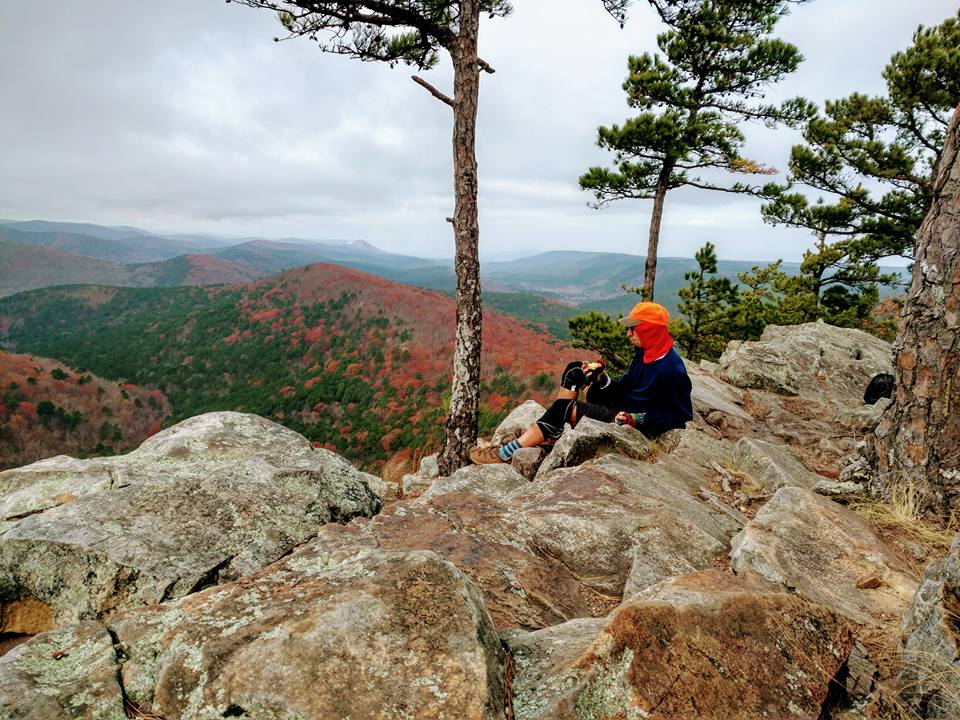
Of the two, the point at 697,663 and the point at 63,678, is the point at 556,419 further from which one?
the point at 63,678

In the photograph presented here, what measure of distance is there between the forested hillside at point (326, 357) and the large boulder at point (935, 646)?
166ft

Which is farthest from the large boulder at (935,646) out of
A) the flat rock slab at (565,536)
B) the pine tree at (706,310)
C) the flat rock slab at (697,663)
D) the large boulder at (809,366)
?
the pine tree at (706,310)

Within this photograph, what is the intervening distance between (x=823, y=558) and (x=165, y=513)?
5.10 meters

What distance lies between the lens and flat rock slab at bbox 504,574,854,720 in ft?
6.28

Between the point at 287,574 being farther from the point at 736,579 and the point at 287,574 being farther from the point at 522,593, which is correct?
the point at 736,579

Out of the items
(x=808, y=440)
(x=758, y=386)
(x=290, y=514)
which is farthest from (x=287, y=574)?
(x=758, y=386)

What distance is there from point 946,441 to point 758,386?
5.22 meters

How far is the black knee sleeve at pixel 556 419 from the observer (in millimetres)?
6918

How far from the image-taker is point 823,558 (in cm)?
359

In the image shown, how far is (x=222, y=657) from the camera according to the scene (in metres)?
1.99

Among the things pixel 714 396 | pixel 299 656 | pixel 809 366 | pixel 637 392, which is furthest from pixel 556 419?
pixel 809 366

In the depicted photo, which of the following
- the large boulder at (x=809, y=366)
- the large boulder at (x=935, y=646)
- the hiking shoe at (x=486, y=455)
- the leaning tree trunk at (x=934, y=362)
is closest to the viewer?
the large boulder at (x=935, y=646)

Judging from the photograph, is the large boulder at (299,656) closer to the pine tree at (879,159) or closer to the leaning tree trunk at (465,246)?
the leaning tree trunk at (465,246)

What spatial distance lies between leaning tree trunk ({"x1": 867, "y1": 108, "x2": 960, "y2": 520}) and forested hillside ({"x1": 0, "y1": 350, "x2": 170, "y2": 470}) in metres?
95.8
